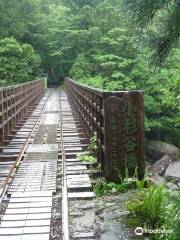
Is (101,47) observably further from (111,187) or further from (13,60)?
(111,187)

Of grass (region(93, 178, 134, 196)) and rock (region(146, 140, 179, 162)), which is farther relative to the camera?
rock (region(146, 140, 179, 162))

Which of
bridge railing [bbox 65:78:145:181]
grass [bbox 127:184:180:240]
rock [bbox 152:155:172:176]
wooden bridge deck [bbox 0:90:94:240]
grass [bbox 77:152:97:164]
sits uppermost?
bridge railing [bbox 65:78:145:181]

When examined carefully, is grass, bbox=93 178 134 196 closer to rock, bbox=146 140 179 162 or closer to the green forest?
the green forest

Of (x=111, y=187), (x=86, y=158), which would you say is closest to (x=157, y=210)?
(x=111, y=187)

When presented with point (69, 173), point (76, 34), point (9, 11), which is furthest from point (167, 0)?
point (9, 11)

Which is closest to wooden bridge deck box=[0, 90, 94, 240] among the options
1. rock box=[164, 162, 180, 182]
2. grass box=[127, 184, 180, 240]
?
grass box=[127, 184, 180, 240]

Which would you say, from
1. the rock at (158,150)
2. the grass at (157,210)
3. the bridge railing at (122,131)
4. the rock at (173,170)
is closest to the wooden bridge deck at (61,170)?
the bridge railing at (122,131)

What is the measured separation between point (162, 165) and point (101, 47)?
679 inches

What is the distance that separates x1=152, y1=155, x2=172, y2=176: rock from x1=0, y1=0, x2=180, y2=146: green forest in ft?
8.03

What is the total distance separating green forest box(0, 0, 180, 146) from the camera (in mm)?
6112

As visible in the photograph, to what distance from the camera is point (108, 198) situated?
6.22 metres

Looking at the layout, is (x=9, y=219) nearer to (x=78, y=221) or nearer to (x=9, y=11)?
(x=78, y=221)

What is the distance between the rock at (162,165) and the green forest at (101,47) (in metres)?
2.45

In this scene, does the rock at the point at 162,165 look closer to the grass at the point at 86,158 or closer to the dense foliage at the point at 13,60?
the grass at the point at 86,158
